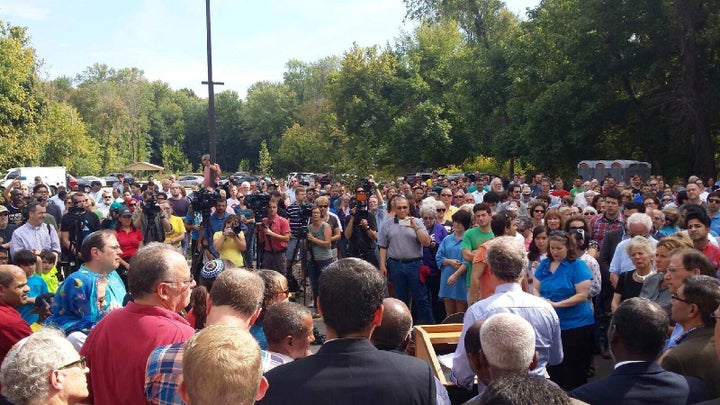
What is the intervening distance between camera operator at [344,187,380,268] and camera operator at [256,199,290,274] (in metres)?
0.93

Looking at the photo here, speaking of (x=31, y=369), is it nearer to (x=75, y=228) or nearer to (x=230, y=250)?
(x=230, y=250)

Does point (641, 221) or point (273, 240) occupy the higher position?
point (641, 221)

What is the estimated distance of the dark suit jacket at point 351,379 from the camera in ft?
7.96

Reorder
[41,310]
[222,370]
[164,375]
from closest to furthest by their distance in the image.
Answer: [222,370]
[164,375]
[41,310]

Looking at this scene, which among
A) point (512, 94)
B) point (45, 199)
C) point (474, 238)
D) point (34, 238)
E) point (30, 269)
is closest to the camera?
point (30, 269)

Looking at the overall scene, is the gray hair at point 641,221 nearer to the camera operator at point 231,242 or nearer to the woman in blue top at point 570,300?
the woman in blue top at point 570,300

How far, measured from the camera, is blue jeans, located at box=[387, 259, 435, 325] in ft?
26.5

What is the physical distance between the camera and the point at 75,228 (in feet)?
33.9

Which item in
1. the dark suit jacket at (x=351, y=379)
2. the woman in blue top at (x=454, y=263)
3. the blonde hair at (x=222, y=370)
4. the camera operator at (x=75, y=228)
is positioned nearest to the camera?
the blonde hair at (x=222, y=370)

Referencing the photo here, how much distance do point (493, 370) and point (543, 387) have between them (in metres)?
1.20

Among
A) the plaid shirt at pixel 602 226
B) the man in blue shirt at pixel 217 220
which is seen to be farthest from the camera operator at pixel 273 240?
the plaid shirt at pixel 602 226

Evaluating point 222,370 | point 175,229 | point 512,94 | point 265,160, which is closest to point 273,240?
point 175,229

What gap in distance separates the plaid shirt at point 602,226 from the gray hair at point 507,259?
179 inches

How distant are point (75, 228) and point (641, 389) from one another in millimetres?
9171
